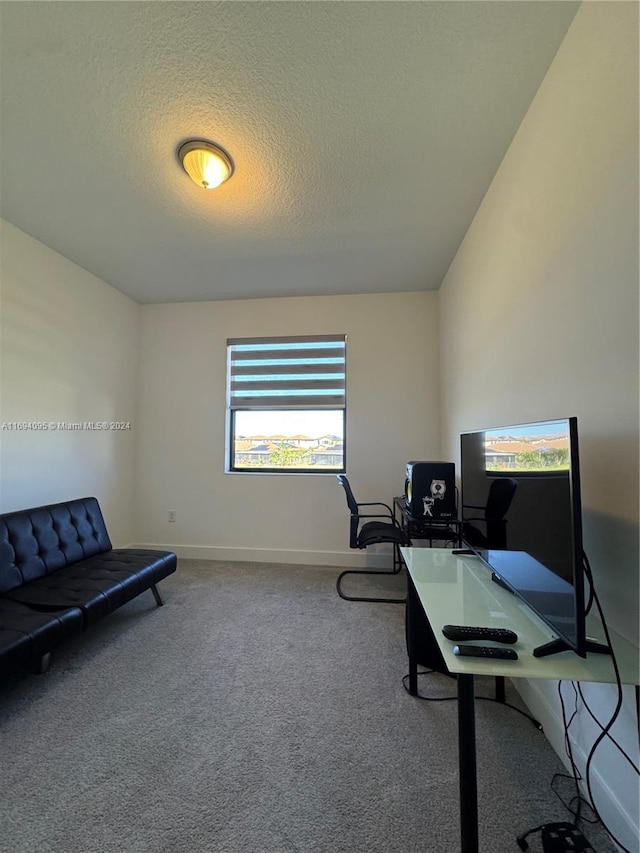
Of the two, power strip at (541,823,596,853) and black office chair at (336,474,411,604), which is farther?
black office chair at (336,474,411,604)

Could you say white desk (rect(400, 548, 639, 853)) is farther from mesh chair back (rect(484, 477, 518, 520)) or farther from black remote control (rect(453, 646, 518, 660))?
mesh chair back (rect(484, 477, 518, 520))

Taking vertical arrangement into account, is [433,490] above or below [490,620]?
above

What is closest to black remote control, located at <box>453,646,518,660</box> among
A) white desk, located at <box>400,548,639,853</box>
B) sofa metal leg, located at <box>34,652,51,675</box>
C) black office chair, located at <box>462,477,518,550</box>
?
white desk, located at <box>400,548,639,853</box>

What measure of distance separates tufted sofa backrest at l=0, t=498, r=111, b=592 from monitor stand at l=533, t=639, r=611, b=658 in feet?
8.97

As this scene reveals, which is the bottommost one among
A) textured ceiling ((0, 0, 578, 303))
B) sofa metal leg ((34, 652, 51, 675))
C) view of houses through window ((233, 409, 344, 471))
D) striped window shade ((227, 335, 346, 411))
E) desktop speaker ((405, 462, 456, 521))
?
sofa metal leg ((34, 652, 51, 675))

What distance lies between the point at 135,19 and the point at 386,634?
3279mm

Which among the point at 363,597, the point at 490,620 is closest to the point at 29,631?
the point at 490,620

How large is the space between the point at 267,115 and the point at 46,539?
291cm

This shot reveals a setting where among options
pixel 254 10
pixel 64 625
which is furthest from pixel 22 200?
pixel 64 625

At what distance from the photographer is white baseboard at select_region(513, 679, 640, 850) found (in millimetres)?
1020

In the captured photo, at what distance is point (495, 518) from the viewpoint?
1486mm

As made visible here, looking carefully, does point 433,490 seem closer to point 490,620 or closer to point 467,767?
point 490,620

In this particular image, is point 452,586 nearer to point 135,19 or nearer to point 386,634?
point 386,634

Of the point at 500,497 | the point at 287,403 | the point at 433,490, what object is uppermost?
the point at 287,403
